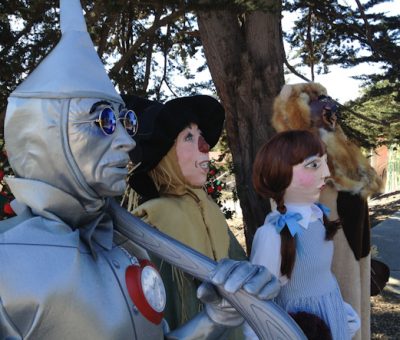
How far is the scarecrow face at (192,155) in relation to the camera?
227 centimetres

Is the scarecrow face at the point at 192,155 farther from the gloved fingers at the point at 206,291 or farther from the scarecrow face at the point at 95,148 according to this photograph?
the gloved fingers at the point at 206,291

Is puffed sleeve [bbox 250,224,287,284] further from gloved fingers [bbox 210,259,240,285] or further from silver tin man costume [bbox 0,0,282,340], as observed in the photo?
gloved fingers [bbox 210,259,240,285]

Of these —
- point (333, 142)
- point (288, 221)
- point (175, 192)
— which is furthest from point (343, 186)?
point (175, 192)

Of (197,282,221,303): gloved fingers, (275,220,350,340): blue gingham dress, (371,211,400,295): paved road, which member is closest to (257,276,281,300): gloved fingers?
(197,282,221,303): gloved fingers

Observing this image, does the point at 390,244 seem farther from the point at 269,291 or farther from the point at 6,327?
the point at 6,327

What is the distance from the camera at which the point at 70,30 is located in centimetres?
148

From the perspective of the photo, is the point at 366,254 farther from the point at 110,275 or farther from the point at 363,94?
the point at 363,94

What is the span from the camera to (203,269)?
1310 millimetres

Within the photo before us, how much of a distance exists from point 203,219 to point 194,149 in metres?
0.31

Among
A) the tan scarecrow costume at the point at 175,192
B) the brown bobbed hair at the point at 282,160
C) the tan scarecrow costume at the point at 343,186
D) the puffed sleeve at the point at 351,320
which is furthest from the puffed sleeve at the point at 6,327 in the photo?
the tan scarecrow costume at the point at 343,186

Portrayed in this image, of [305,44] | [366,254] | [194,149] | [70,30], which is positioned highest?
[305,44]

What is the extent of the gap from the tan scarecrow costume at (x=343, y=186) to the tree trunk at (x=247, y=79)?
0.99 metres

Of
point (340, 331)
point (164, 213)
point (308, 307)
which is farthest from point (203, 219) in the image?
point (340, 331)

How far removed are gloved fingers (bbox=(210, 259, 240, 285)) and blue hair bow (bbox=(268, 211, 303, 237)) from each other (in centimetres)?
86
